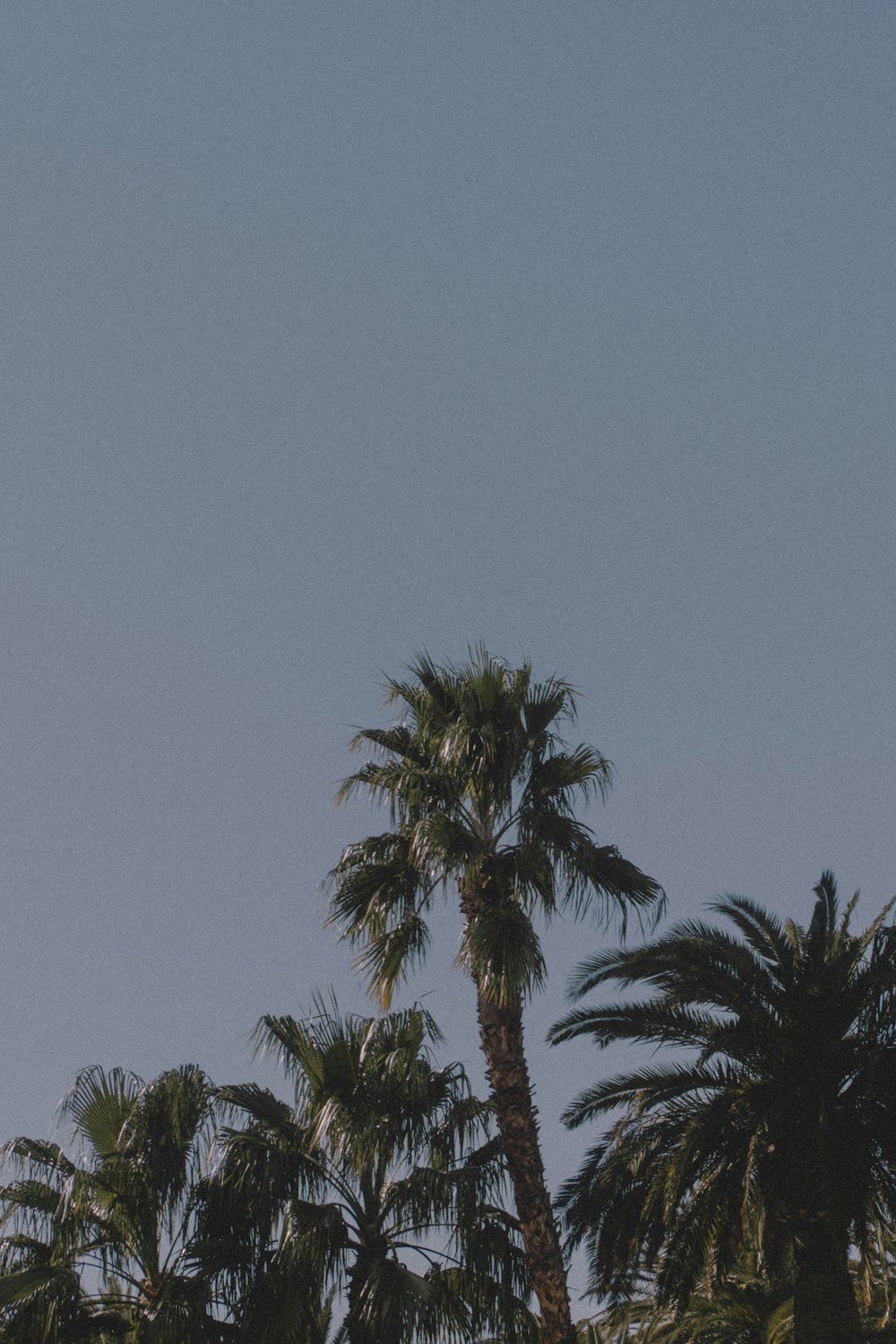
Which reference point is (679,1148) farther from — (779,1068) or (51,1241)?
(51,1241)

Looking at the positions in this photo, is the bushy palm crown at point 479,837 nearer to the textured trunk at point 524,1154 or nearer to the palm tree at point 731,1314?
the textured trunk at point 524,1154

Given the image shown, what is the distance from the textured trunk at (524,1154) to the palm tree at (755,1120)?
2273 mm

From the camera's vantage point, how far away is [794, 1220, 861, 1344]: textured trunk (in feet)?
54.6

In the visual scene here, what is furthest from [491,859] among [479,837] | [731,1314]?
[731,1314]

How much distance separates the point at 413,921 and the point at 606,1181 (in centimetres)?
466

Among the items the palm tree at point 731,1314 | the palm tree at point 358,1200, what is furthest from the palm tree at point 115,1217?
the palm tree at point 731,1314

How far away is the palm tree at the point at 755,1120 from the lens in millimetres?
17094

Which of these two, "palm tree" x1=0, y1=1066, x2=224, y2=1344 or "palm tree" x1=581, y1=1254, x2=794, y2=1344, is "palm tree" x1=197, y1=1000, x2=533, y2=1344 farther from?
"palm tree" x1=581, y1=1254, x2=794, y2=1344

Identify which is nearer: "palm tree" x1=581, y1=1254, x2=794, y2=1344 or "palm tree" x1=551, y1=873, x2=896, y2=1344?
"palm tree" x1=551, y1=873, x2=896, y2=1344

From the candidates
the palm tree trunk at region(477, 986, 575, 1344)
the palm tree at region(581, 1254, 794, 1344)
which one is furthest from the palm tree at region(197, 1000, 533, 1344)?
the palm tree at region(581, 1254, 794, 1344)

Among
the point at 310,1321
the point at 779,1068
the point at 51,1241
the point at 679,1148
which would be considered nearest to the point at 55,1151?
the point at 51,1241

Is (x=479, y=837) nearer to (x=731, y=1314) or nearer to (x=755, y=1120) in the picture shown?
(x=755, y=1120)

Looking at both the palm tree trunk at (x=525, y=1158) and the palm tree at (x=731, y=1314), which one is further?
the palm tree at (x=731, y=1314)

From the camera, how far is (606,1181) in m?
18.4
